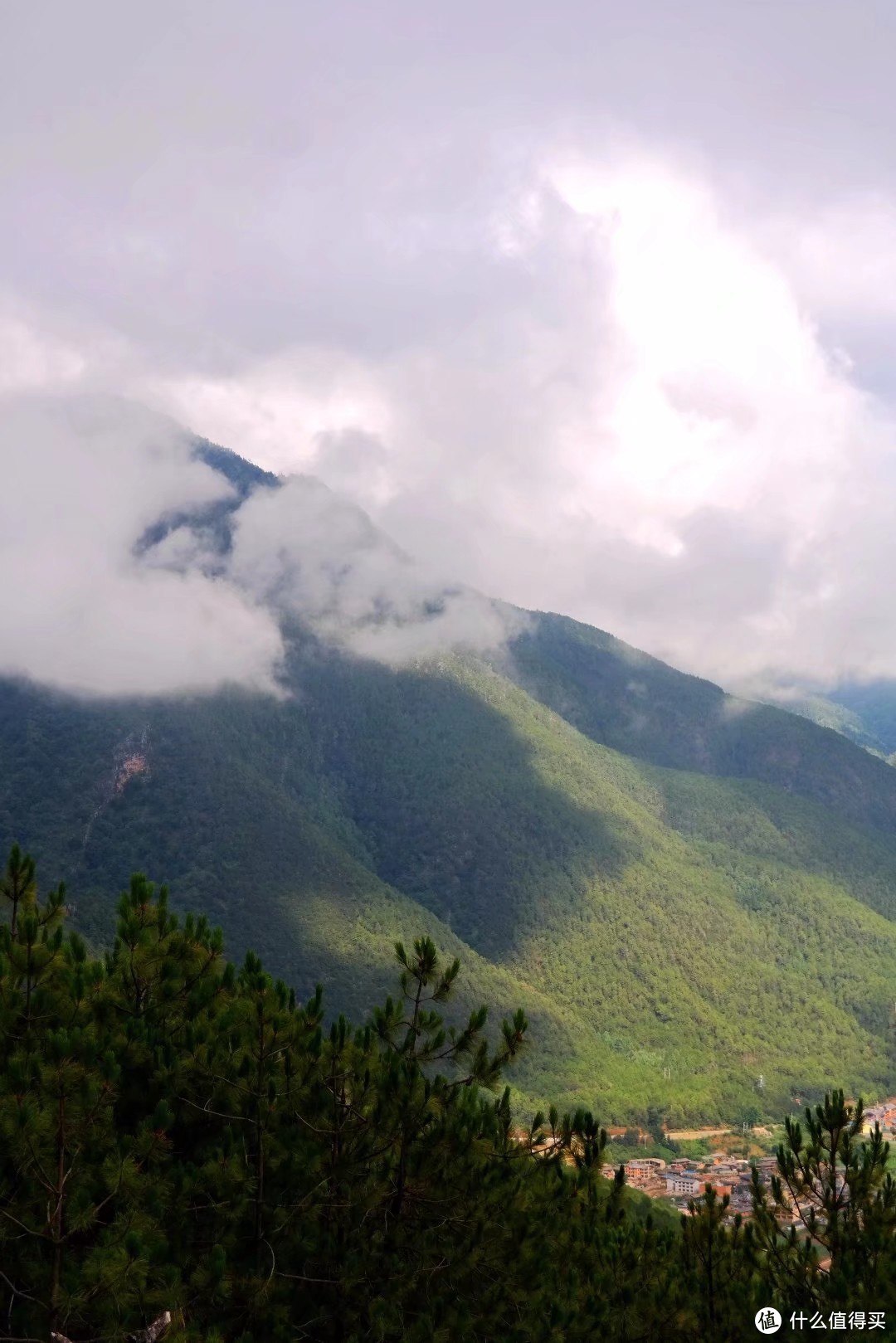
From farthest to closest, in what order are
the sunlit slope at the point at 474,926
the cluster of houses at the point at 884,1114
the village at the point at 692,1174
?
1. the sunlit slope at the point at 474,926
2. the cluster of houses at the point at 884,1114
3. the village at the point at 692,1174

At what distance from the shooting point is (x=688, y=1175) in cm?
9862

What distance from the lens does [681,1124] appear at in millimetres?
131500

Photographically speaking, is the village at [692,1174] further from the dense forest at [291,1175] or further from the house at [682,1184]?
the dense forest at [291,1175]

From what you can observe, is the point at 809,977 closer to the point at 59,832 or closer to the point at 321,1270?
the point at 59,832

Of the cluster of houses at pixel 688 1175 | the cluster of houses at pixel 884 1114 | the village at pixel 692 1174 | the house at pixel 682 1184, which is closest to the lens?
the village at pixel 692 1174

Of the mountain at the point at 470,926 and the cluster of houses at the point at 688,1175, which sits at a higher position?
the mountain at the point at 470,926

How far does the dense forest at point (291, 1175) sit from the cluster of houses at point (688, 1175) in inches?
2862

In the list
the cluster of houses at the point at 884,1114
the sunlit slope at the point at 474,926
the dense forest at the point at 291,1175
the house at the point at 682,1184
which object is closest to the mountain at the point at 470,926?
the sunlit slope at the point at 474,926

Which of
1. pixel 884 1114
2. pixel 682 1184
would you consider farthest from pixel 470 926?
pixel 682 1184

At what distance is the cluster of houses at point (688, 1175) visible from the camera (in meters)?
85.9

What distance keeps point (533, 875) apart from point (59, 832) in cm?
9100

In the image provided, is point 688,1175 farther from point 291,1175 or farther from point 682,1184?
point 291,1175

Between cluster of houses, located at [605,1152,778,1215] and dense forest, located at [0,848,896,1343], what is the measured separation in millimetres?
72697

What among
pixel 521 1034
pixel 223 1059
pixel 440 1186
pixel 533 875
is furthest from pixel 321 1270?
pixel 533 875
